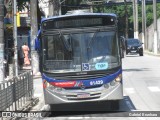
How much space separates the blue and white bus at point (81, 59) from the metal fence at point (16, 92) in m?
0.87

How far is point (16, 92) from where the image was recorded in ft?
48.3

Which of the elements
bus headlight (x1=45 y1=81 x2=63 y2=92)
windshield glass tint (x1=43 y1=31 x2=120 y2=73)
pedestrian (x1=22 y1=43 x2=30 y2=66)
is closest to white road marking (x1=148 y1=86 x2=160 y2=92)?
windshield glass tint (x1=43 y1=31 x2=120 y2=73)

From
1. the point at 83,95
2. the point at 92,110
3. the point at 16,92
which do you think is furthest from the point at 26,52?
the point at 83,95

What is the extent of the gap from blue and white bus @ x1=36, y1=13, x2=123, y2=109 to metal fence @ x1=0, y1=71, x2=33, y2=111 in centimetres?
87

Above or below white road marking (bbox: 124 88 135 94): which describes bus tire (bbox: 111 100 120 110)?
above

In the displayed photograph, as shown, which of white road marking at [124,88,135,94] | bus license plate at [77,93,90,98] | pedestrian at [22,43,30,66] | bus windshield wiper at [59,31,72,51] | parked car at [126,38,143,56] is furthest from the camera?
parked car at [126,38,143,56]

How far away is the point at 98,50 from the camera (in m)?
14.6

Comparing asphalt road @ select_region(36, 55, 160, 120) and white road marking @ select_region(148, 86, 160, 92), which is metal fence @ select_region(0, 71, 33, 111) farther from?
white road marking @ select_region(148, 86, 160, 92)

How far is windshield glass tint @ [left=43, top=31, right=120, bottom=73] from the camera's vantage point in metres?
14.5

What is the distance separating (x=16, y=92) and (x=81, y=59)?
6.68 feet

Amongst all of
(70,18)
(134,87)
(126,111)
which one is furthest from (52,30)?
(134,87)

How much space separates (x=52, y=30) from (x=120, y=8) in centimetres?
9304

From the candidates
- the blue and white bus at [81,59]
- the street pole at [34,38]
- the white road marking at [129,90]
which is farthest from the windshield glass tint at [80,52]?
the street pole at [34,38]

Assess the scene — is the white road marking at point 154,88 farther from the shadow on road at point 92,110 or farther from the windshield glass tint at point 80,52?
the windshield glass tint at point 80,52
